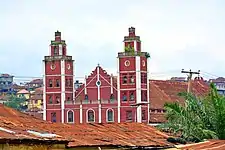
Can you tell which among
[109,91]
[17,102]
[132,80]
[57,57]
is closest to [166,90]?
[132,80]

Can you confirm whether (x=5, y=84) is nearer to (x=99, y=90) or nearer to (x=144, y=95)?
(x=99, y=90)

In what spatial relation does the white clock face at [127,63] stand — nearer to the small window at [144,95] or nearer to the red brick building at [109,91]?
the red brick building at [109,91]

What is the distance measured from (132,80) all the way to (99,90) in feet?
13.9

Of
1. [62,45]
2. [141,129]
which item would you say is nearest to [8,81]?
[62,45]

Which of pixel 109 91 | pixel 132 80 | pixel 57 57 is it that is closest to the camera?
pixel 132 80

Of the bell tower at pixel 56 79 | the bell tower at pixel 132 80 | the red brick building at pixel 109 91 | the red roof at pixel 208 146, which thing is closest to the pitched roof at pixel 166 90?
the red brick building at pixel 109 91

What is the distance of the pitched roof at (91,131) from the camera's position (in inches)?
720

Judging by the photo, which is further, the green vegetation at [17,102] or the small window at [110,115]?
the green vegetation at [17,102]

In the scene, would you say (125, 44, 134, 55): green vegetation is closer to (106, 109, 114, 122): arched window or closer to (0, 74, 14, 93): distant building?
(106, 109, 114, 122): arched window

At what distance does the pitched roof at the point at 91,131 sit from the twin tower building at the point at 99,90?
159 feet

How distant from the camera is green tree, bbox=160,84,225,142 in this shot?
23.2 metres

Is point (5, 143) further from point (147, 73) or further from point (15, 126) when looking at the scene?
point (147, 73)

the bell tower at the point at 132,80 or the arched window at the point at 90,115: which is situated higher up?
the bell tower at the point at 132,80

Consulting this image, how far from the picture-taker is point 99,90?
Answer: 258ft
